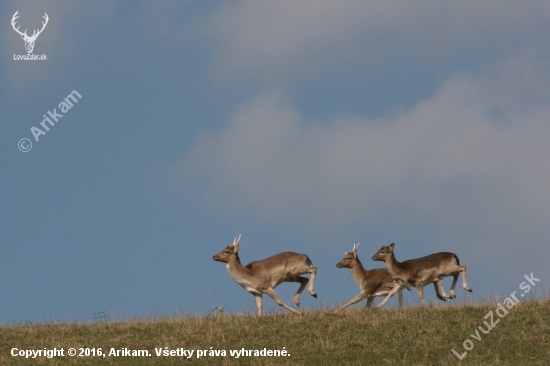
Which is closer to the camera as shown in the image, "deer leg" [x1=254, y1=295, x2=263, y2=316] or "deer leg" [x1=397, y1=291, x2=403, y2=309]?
"deer leg" [x1=254, y1=295, x2=263, y2=316]

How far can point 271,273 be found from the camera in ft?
68.9

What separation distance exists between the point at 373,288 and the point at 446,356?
525 cm

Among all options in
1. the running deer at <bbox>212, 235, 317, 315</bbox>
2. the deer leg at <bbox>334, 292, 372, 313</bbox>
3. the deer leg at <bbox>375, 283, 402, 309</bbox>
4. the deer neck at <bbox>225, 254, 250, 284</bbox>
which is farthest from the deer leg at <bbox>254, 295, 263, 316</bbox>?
the deer leg at <bbox>375, 283, 402, 309</bbox>

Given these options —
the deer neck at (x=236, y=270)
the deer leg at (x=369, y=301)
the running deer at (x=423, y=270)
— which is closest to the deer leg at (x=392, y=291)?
the running deer at (x=423, y=270)

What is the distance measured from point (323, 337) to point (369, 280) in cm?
425

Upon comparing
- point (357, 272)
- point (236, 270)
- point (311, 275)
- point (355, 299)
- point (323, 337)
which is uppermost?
point (236, 270)

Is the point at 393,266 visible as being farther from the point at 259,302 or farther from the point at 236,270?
the point at 236,270

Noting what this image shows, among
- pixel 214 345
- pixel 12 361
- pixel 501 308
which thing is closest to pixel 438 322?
→ pixel 501 308

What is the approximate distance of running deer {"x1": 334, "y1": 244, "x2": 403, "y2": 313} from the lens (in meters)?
21.4

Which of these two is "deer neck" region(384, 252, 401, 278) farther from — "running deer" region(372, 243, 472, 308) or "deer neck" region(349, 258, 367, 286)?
"deer neck" region(349, 258, 367, 286)

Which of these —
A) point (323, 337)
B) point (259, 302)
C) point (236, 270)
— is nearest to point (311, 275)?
point (259, 302)

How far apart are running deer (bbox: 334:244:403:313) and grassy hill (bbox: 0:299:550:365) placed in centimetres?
161

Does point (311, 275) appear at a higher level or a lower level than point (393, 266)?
lower

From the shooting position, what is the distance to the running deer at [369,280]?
21422mm
